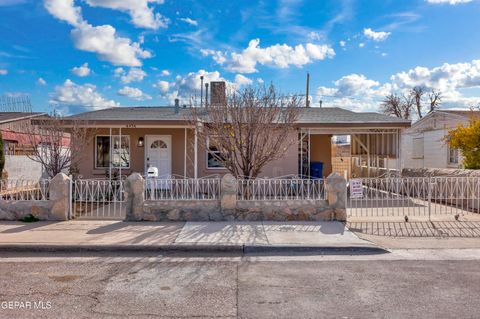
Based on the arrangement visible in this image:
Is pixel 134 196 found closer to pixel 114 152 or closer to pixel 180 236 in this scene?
pixel 180 236

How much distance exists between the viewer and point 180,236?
7434 millimetres

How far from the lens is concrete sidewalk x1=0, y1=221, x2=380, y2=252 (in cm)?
681

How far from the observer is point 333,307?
434cm

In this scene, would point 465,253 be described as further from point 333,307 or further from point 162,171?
point 162,171

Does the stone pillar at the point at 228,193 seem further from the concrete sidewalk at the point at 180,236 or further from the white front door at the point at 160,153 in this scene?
the white front door at the point at 160,153

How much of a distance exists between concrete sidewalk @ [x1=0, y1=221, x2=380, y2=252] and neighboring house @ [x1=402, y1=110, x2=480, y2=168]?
14.8 m

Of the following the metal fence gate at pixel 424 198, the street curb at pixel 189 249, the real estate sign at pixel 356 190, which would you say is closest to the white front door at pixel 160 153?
the metal fence gate at pixel 424 198

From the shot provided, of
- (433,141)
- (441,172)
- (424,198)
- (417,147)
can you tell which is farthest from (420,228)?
(417,147)

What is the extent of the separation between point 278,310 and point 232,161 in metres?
5.89

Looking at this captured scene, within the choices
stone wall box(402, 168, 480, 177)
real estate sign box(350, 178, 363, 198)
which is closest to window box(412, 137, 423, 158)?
stone wall box(402, 168, 480, 177)

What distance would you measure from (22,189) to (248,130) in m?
5.85

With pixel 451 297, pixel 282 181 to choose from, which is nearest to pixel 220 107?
pixel 282 181

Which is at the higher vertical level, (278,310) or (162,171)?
(162,171)

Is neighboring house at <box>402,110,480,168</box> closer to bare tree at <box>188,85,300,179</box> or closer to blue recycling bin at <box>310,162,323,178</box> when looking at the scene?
blue recycling bin at <box>310,162,323,178</box>
